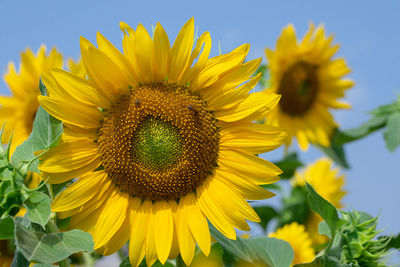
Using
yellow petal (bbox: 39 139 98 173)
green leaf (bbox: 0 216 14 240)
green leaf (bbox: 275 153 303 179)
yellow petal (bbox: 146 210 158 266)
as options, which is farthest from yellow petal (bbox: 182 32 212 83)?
green leaf (bbox: 275 153 303 179)

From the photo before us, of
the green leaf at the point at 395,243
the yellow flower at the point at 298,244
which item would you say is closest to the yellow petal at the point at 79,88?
the green leaf at the point at 395,243

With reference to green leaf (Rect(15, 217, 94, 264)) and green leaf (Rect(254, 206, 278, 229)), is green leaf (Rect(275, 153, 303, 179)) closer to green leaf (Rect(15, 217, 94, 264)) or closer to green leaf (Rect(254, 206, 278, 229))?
green leaf (Rect(254, 206, 278, 229))

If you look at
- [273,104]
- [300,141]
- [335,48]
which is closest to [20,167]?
[273,104]

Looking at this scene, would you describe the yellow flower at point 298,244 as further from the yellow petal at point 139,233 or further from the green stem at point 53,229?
the green stem at point 53,229

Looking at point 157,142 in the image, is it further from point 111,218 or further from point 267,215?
point 267,215

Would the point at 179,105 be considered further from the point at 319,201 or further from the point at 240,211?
the point at 319,201

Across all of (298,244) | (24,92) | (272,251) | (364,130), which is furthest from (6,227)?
(364,130)

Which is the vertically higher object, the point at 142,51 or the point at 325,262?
the point at 142,51
